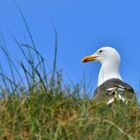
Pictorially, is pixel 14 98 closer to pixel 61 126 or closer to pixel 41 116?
pixel 41 116

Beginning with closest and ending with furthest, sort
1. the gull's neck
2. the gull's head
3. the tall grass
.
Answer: the tall grass < the gull's neck < the gull's head

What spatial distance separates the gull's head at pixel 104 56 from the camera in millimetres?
13438

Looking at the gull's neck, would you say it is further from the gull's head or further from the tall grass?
the tall grass

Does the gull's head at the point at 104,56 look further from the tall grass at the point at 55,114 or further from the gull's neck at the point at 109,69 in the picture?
the tall grass at the point at 55,114

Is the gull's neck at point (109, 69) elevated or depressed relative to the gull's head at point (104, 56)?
depressed

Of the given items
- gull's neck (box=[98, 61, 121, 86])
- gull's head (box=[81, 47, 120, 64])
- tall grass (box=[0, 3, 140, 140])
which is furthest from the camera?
gull's head (box=[81, 47, 120, 64])

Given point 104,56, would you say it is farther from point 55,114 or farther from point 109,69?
point 55,114

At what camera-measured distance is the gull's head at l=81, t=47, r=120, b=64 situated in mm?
13438

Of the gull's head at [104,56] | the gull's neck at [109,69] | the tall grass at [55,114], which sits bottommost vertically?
the tall grass at [55,114]

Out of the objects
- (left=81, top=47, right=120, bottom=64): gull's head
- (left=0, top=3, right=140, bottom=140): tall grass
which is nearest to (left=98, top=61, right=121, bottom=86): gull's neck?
(left=81, top=47, right=120, bottom=64): gull's head

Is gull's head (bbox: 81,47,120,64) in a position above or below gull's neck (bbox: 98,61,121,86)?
above

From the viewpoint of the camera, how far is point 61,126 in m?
4.33

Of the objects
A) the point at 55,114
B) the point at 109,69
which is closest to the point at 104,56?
the point at 109,69

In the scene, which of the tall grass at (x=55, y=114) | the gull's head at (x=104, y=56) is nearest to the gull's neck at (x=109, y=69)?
the gull's head at (x=104, y=56)
